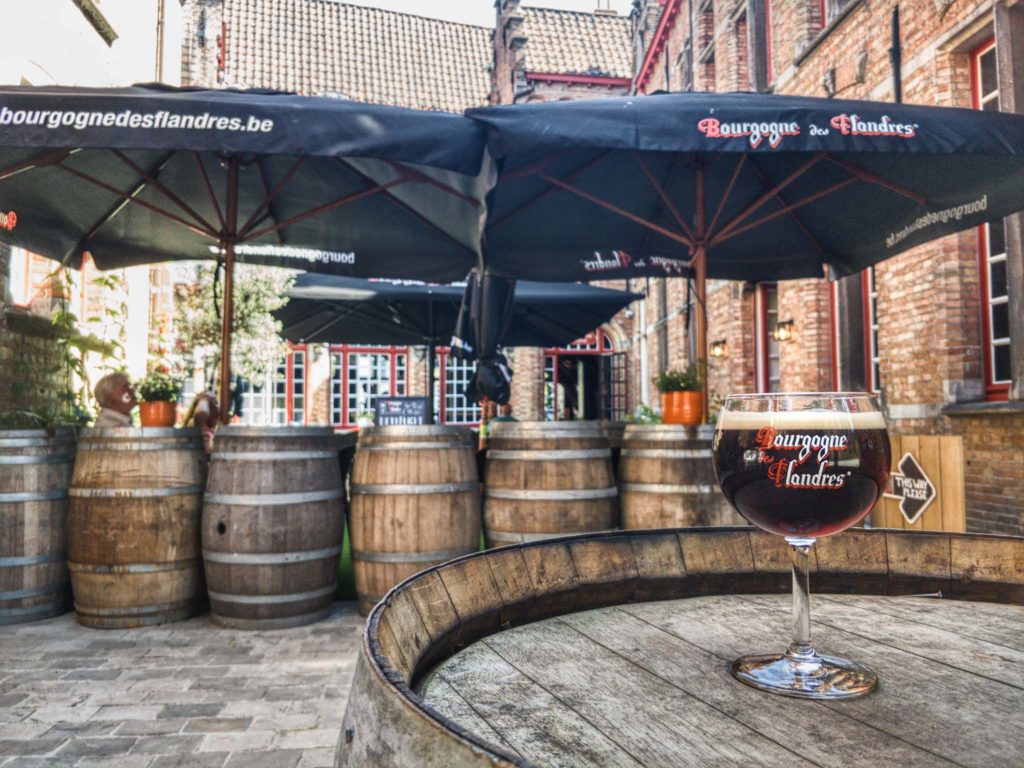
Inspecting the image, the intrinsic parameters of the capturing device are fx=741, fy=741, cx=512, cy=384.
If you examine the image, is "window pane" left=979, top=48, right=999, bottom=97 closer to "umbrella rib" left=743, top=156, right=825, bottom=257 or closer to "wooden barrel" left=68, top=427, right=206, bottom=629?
"umbrella rib" left=743, top=156, right=825, bottom=257

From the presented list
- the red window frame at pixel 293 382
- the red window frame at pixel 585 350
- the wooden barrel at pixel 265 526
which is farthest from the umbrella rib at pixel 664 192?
the red window frame at pixel 293 382

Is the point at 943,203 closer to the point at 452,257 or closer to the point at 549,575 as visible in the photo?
the point at 452,257

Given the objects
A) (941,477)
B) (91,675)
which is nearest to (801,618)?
(91,675)

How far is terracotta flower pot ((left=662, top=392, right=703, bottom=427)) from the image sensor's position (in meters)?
4.26

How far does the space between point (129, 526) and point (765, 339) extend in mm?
9472

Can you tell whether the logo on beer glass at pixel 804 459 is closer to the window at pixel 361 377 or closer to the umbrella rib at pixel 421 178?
the umbrella rib at pixel 421 178

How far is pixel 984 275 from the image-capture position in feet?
21.2

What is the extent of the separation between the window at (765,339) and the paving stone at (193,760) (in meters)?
9.93

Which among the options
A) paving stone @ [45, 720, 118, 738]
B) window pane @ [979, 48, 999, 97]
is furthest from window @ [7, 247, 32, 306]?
window pane @ [979, 48, 999, 97]

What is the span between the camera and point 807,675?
771 millimetres

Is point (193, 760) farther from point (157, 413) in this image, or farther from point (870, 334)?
point (870, 334)

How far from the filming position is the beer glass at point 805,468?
86cm

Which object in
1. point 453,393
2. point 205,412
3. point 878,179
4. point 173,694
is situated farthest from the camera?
point 453,393

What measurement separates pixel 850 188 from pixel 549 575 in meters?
5.15
